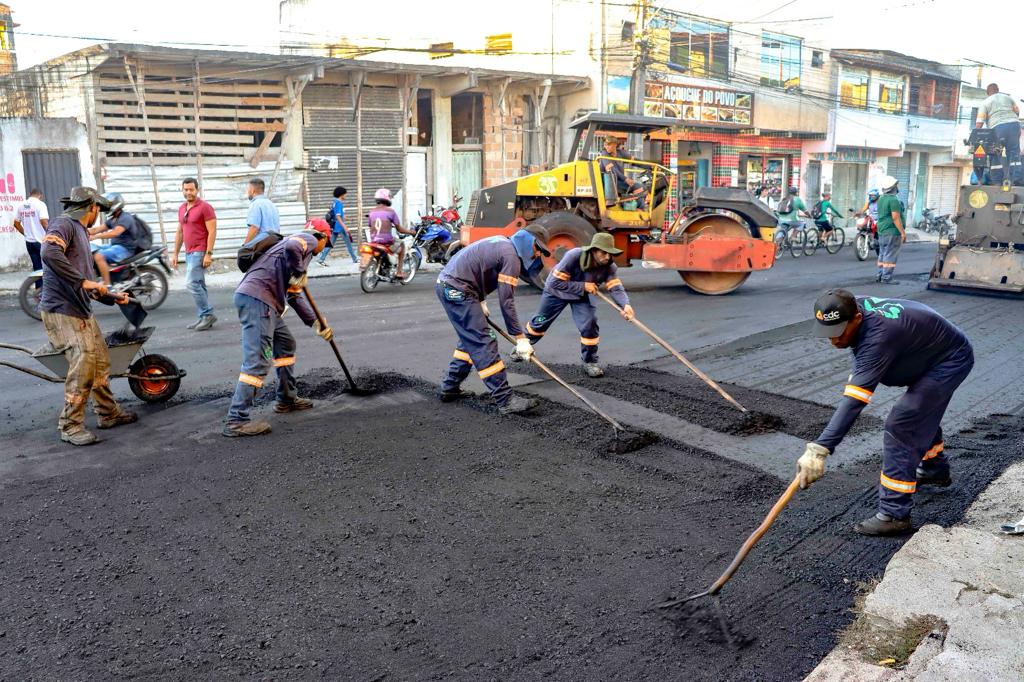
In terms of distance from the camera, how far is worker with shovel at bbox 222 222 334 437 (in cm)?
552

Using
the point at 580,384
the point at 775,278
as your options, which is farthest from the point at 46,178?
the point at 775,278

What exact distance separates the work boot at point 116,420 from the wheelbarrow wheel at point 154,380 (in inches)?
13.2

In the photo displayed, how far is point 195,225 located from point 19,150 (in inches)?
267

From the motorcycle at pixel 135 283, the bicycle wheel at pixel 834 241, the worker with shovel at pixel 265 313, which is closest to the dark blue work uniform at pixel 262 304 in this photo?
the worker with shovel at pixel 265 313

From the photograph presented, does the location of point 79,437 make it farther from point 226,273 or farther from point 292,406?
point 226,273

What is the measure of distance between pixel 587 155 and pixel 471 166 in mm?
7725

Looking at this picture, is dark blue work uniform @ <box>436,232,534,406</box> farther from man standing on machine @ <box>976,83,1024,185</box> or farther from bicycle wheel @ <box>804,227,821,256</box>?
bicycle wheel @ <box>804,227,821,256</box>

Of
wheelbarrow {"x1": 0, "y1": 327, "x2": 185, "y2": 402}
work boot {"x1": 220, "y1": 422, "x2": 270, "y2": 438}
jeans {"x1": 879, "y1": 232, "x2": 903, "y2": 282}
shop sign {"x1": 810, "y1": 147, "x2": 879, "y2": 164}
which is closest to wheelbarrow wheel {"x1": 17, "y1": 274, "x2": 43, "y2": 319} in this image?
wheelbarrow {"x1": 0, "y1": 327, "x2": 185, "y2": 402}

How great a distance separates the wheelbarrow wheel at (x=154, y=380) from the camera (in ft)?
20.2

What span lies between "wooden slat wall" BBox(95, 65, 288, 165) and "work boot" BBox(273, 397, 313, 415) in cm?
1068

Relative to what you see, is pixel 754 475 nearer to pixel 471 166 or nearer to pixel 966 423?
pixel 966 423

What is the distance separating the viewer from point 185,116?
51.1 feet

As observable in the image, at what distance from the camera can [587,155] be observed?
12461mm

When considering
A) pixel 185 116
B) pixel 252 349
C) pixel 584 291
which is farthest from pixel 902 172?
pixel 252 349
